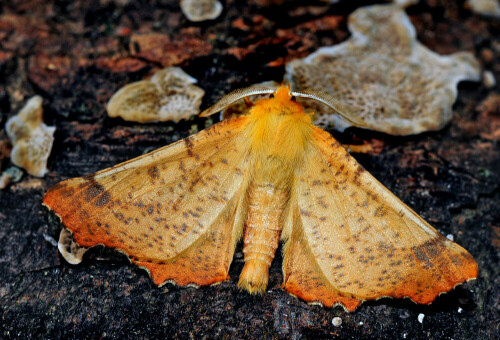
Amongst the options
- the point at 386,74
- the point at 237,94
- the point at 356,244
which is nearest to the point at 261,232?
the point at 356,244

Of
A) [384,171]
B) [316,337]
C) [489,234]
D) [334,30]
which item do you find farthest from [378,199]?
[334,30]

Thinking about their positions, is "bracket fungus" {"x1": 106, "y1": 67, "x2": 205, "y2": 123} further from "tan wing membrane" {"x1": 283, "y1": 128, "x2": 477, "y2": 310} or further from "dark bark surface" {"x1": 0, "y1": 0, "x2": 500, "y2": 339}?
"tan wing membrane" {"x1": 283, "y1": 128, "x2": 477, "y2": 310}

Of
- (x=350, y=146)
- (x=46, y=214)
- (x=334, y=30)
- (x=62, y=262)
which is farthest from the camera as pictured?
(x=334, y=30)

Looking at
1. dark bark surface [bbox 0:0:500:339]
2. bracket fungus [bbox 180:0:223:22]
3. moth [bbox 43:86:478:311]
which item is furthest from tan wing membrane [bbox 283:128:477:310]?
bracket fungus [bbox 180:0:223:22]

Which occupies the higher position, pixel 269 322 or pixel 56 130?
pixel 56 130

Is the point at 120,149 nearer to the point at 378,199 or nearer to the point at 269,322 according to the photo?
the point at 269,322

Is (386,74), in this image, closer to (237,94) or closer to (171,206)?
(237,94)
